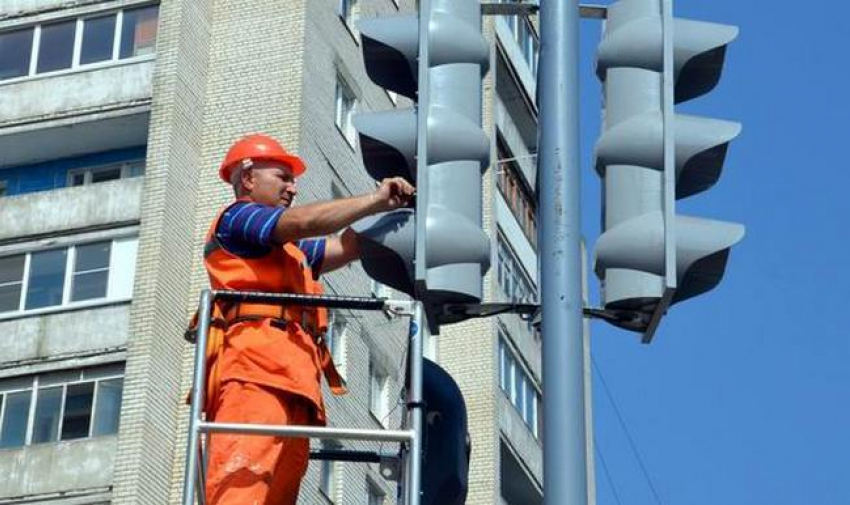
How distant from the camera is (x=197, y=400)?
775 cm

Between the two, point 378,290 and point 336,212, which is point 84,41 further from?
point 336,212

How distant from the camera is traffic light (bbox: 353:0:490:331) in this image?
776 centimetres

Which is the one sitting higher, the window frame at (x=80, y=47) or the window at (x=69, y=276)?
the window frame at (x=80, y=47)

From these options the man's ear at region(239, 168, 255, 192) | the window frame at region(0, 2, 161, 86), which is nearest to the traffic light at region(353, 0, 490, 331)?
the man's ear at region(239, 168, 255, 192)

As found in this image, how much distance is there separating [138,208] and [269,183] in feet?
81.2

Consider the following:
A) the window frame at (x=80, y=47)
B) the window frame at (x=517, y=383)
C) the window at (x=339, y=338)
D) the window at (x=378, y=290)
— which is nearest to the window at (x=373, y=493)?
the window at (x=339, y=338)

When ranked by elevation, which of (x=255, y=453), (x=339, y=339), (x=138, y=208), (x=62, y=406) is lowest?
(x=255, y=453)

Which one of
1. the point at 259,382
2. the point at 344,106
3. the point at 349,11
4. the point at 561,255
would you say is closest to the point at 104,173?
the point at 344,106

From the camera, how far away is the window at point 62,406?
106ft

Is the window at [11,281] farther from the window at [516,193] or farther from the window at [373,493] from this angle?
the window at [516,193]

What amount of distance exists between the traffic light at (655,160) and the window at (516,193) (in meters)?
34.6

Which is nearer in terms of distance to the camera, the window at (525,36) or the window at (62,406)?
the window at (62,406)

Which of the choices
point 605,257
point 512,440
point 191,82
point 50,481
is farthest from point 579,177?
point 512,440

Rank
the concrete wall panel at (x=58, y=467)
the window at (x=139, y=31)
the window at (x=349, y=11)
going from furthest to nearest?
1. the window at (x=349, y=11)
2. the window at (x=139, y=31)
3. the concrete wall panel at (x=58, y=467)
